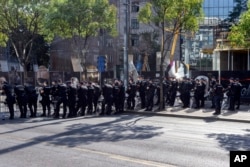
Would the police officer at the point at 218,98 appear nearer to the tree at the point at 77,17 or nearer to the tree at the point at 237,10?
the tree at the point at 77,17

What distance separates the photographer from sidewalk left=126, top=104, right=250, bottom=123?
53.7ft

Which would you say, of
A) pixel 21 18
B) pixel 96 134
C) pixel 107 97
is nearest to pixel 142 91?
pixel 107 97

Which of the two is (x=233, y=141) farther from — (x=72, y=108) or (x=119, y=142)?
(x=72, y=108)

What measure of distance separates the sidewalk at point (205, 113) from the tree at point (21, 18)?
38.5ft

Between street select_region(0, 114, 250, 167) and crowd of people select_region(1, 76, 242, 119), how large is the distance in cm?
151

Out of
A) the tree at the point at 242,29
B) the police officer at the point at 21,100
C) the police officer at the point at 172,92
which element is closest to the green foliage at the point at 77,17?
the police officer at the point at 172,92

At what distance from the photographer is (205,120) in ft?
53.4

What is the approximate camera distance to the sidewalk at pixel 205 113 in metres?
16.4

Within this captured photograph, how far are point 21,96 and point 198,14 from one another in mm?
9565

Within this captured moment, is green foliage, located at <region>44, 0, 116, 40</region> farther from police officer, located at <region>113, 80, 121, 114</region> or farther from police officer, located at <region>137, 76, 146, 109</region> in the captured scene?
police officer, located at <region>113, 80, 121, 114</region>

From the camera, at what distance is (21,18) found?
27.5 metres

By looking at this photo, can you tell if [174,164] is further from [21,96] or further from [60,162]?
[21,96]

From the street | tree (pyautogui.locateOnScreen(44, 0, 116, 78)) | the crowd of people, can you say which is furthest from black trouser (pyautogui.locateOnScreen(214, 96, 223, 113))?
tree (pyautogui.locateOnScreen(44, 0, 116, 78))

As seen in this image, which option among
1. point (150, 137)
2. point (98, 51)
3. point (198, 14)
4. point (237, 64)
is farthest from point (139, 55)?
point (150, 137)
